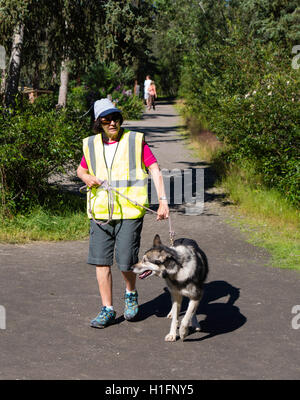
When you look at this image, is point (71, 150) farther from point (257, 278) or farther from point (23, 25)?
point (257, 278)

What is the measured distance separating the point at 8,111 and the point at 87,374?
643cm

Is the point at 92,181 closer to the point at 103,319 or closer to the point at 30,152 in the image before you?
the point at 103,319

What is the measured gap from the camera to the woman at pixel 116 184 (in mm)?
5297

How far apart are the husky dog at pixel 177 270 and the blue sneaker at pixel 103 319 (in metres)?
0.61

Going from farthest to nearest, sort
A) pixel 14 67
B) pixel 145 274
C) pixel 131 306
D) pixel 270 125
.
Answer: pixel 14 67
pixel 270 125
pixel 131 306
pixel 145 274

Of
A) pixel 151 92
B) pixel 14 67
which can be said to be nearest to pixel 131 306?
pixel 14 67

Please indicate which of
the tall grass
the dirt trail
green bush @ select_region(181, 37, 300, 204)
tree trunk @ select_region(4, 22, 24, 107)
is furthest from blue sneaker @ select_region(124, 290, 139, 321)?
tree trunk @ select_region(4, 22, 24, 107)

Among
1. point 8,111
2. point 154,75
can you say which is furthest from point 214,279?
point 154,75

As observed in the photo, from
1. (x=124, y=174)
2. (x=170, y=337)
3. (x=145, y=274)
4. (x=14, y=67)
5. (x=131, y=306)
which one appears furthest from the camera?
(x=14, y=67)

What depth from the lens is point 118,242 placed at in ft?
17.6

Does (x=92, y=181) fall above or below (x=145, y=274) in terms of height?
above

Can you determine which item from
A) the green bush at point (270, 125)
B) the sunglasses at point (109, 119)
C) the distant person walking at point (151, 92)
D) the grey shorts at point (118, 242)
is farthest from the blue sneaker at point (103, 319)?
the distant person walking at point (151, 92)

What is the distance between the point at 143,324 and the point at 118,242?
0.90 metres

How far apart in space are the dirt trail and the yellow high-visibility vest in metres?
1.15
